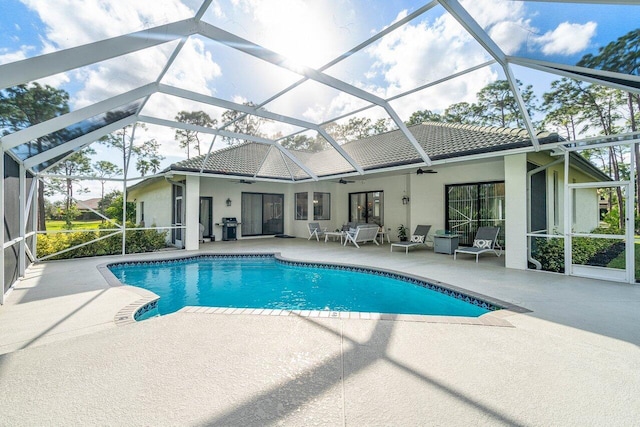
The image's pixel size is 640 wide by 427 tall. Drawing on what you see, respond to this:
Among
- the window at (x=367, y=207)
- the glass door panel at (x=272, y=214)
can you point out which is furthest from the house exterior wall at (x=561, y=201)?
the glass door panel at (x=272, y=214)

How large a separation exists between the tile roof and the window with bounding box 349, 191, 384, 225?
259 cm

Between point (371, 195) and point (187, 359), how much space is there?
39.9 feet

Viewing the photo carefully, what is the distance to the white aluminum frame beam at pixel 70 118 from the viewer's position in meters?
4.43

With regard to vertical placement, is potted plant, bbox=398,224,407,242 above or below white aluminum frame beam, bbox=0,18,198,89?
below

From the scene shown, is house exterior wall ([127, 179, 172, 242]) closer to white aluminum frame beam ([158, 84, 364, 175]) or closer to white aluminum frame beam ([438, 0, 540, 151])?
white aluminum frame beam ([158, 84, 364, 175])

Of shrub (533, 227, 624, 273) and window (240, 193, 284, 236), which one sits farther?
window (240, 193, 284, 236)

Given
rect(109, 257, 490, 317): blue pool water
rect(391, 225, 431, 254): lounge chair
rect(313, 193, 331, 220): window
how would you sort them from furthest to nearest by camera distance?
rect(313, 193, 331, 220): window
rect(391, 225, 431, 254): lounge chair
rect(109, 257, 490, 317): blue pool water

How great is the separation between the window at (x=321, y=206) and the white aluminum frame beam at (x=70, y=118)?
992 centimetres

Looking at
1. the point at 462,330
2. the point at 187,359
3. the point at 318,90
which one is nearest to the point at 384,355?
the point at 462,330

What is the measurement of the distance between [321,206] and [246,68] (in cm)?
994

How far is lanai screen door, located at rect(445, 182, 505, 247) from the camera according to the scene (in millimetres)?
9930

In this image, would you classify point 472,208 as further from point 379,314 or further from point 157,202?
point 157,202

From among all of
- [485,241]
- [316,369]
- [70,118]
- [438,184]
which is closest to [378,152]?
[438,184]

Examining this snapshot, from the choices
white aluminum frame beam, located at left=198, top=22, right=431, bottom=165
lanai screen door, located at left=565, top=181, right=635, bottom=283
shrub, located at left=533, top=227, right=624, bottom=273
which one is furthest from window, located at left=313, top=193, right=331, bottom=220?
lanai screen door, located at left=565, top=181, right=635, bottom=283
